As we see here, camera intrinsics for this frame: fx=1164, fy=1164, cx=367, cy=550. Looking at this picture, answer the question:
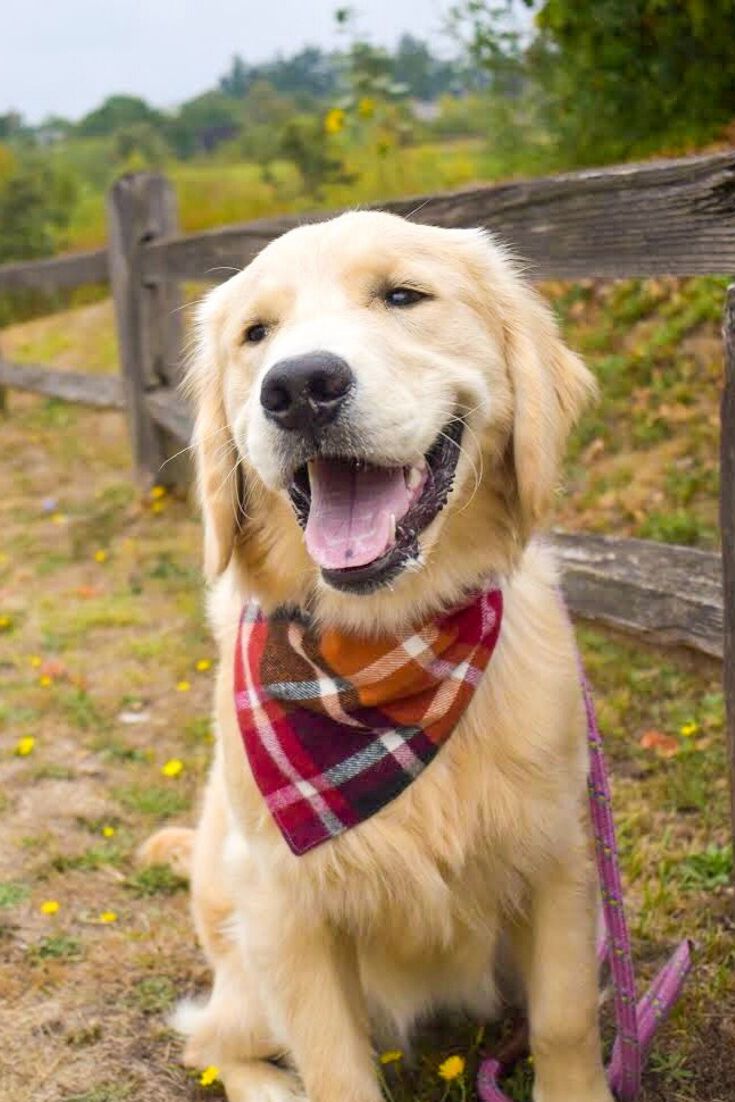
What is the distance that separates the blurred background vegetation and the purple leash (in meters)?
3.32

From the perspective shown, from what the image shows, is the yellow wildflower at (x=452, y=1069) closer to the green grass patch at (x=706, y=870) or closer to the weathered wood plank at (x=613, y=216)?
the green grass patch at (x=706, y=870)

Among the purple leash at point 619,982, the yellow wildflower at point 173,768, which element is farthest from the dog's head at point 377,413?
the yellow wildflower at point 173,768

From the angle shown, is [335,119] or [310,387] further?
[335,119]

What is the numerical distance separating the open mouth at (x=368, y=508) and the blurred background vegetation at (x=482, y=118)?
315 cm

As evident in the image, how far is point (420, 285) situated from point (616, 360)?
12.4 feet

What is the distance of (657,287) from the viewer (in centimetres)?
594

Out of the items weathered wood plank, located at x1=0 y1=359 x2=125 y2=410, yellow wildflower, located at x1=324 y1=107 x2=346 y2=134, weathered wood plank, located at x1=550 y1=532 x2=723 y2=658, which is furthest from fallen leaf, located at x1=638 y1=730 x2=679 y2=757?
yellow wildflower, located at x1=324 y1=107 x2=346 y2=134

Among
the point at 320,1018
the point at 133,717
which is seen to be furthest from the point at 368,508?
the point at 133,717

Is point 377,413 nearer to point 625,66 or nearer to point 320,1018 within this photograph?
point 320,1018

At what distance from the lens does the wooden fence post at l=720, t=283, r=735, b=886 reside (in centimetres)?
208

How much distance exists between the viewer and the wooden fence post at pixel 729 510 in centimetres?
208

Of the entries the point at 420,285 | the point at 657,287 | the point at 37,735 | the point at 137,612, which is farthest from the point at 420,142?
the point at 420,285

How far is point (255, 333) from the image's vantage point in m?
2.22

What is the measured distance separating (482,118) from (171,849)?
6885 mm
